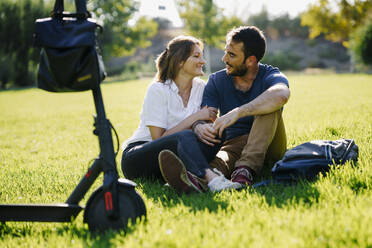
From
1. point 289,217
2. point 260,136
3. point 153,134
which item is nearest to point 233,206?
point 289,217

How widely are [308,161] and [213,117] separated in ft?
3.79

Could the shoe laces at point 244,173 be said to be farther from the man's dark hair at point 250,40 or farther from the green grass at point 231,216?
the man's dark hair at point 250,40

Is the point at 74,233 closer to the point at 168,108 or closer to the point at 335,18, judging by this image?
the point at 168,108

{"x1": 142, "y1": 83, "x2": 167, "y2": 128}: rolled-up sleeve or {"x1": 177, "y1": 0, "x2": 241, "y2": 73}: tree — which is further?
{"x1": 177, "y1": 0, "x2": 241, "y2": 73}: tree

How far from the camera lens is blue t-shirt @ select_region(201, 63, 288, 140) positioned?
13.6 ft

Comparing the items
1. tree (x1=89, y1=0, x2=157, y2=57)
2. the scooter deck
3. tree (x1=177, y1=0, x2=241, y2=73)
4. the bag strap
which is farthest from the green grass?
tree (x1=89, y1=0, x2=157, y2=57)

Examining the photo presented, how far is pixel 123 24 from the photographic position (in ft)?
188

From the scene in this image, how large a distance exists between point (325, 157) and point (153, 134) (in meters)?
1.74

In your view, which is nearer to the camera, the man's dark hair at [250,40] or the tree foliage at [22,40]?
the man's dark hair at [250,40]

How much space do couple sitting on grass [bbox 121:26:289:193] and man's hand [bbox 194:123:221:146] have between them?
1 centimetres

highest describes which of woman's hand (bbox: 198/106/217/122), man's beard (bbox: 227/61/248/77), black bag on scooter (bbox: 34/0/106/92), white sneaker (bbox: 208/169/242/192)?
black bag on scooter (bbox: 34/0/106/92)

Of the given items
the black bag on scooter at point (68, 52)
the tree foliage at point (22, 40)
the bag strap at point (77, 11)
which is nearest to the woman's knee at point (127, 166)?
the black bag on scooter at point (68, 52)

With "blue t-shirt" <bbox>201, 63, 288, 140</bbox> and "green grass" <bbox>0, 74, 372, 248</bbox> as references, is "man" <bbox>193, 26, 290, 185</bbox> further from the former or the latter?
"green grass" <bbox>0, 74, 372, 248</bbox>

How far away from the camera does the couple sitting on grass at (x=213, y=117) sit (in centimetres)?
343
